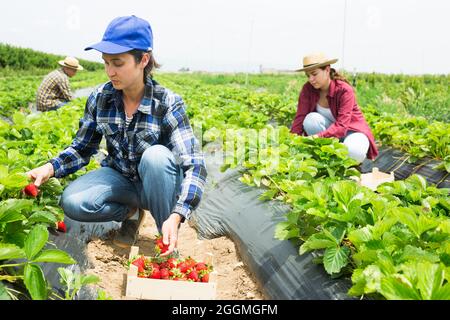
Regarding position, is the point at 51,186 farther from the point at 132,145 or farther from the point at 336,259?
the point at 336,259

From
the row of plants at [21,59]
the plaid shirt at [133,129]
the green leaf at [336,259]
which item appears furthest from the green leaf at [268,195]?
the row of plants at [21,59]

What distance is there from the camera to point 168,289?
7.34 ft

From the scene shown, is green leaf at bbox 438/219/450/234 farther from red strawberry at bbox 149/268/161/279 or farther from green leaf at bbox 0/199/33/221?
green leaf at bbox 0/199/33/221

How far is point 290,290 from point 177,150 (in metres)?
0.95

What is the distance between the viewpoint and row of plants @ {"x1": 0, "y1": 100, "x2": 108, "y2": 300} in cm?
149

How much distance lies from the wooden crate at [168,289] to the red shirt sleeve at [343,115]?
2.32 m

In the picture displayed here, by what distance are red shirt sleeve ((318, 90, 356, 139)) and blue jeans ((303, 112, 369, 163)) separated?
101 millimetres

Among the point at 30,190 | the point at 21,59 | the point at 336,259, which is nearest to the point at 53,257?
the point at 30,190

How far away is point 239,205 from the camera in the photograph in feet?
10.8

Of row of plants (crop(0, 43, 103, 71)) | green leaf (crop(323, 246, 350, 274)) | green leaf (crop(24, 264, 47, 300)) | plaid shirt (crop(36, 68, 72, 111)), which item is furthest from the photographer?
row of plants (crop(0, 43, 103, 71))

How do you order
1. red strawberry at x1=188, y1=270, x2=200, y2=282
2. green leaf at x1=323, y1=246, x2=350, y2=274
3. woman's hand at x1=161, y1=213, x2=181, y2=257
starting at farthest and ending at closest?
red strawberry at x1=188, y1=270, x2=200, y2=282, woman's hand at x1=161, y1=213, x2=181, y2=257, green leaf at x1=323, y1=246, x2=350, y2=274

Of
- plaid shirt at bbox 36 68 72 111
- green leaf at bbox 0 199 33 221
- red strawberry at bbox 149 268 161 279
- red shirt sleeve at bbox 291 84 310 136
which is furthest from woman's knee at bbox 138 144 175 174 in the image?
plaid shirt at bbox 36 68 72 111
